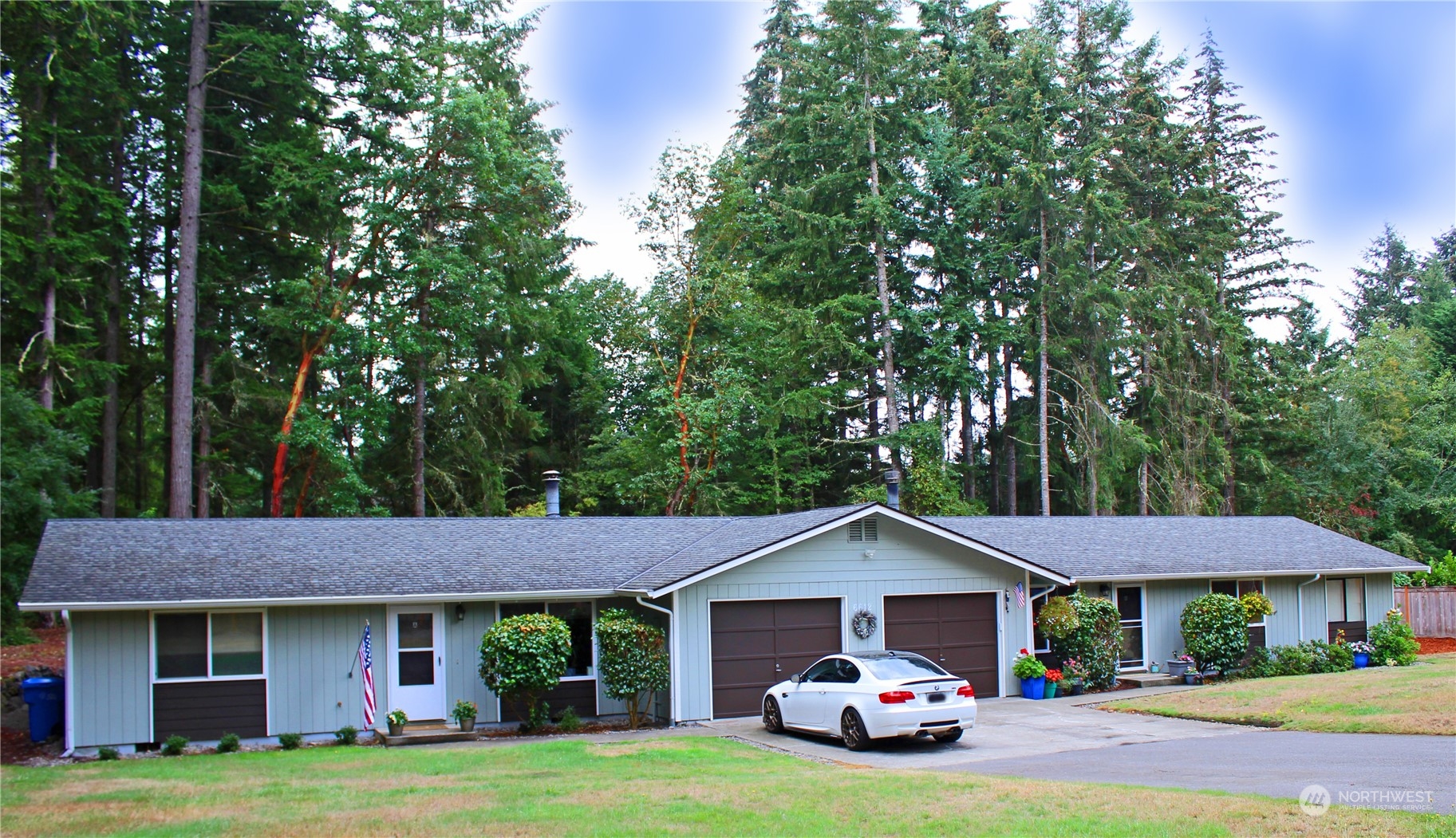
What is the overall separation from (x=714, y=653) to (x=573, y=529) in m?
4.76

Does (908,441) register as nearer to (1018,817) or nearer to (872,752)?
(872,752)

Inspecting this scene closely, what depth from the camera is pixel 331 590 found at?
16.2 metres

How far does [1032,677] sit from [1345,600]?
32.9 feet

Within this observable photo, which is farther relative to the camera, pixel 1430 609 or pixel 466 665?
pixel 1430 609

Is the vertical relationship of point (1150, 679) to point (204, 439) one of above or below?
below

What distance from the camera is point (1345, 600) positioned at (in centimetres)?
2442

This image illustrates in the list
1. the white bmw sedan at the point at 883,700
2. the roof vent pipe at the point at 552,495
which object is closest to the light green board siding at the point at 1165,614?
the white bmw sedan at the point at 883,700

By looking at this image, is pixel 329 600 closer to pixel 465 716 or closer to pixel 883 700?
pixel 465 716

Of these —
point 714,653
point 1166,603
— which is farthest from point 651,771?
point 1166,603

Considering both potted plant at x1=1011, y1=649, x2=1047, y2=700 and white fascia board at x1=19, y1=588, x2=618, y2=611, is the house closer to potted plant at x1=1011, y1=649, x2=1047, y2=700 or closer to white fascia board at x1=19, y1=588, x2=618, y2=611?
white fascia board at x1=19, y1=588, x2=618, y2=611

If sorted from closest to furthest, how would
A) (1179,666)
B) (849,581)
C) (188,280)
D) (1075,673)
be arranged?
(849,581), (1075,673), (1179,666), (188,280)

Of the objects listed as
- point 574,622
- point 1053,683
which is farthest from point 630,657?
point 1053,683

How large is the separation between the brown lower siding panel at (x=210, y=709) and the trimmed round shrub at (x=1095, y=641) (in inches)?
553

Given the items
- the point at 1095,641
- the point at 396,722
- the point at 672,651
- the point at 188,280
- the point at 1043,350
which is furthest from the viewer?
the point at 1043,350
